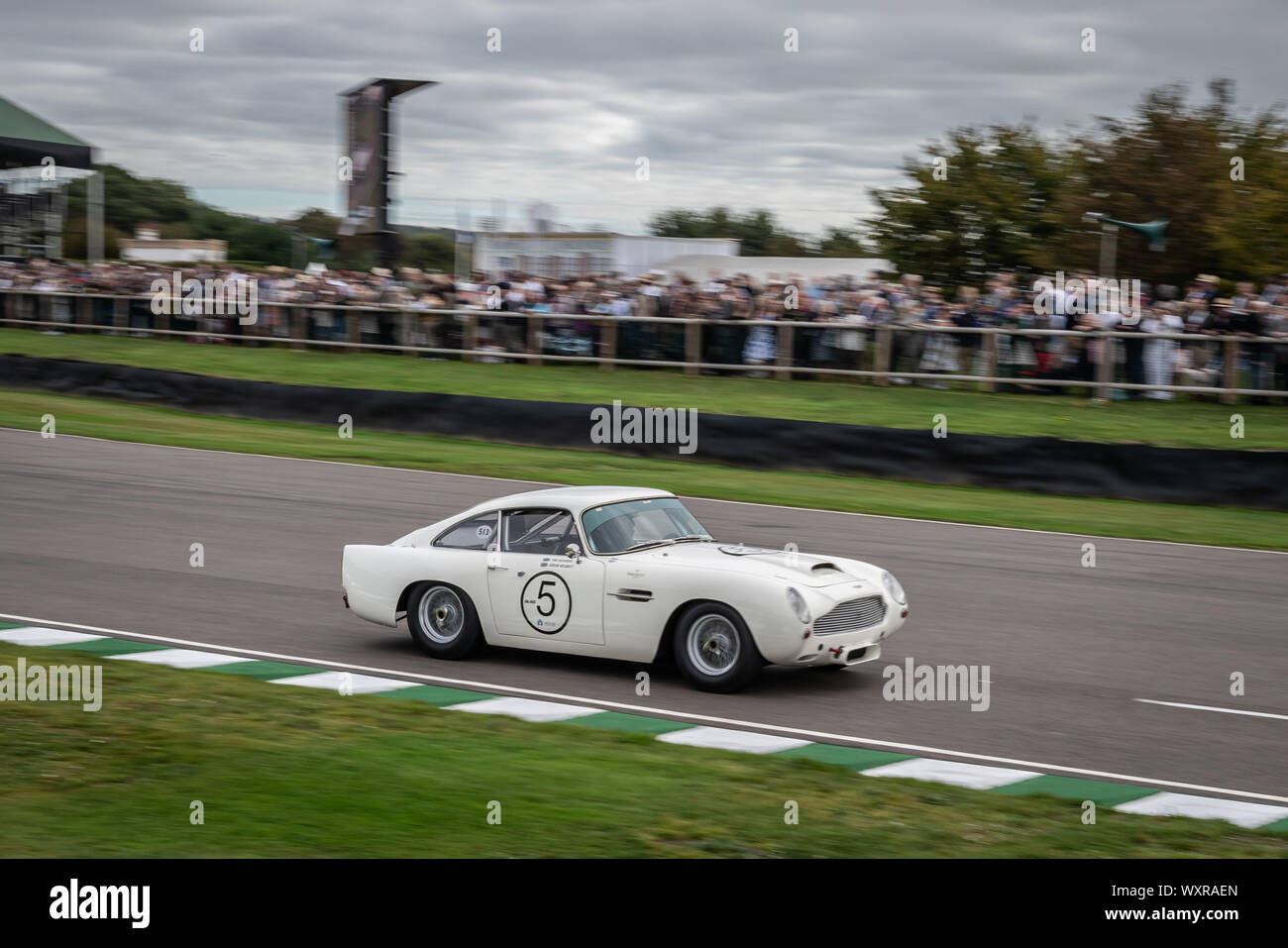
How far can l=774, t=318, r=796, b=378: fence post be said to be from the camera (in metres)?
25.0

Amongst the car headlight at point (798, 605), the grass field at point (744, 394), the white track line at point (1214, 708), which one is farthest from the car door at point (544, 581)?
the grass field at point (744, 394)

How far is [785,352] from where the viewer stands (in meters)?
25.1

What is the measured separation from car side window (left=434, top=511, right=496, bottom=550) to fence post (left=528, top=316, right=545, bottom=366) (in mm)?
17841

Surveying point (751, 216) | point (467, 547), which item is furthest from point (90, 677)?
point (751, 216)

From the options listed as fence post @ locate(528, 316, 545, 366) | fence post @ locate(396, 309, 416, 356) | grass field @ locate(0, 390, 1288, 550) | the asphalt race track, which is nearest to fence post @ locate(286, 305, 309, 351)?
fence post @ locate(396, 309, 416, 356)

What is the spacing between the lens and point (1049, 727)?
329 inches

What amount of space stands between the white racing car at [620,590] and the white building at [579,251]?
44889mm

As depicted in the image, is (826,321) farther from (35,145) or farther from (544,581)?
(35,145)

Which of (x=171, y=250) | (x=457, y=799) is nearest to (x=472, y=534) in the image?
(x=457, y=799)

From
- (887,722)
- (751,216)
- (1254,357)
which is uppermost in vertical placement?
(751,216)

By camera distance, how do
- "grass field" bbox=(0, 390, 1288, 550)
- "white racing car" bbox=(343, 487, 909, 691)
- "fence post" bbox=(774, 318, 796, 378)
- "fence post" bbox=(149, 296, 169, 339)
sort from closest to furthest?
"white racing car" bbox=(343, 487, 909, 691) → "grass field" bbox=(0, 390, 1288, 550) → "fence post" bbox=(774, 318, 796, 378) → "fence post" bbox=(149, 296, 169, 339)

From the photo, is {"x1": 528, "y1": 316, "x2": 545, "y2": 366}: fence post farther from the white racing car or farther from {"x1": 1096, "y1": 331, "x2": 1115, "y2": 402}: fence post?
the white racing car

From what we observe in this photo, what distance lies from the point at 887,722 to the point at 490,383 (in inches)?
745
